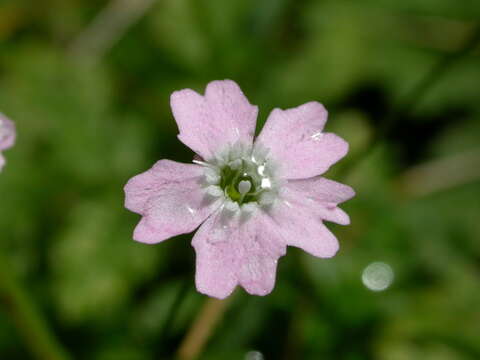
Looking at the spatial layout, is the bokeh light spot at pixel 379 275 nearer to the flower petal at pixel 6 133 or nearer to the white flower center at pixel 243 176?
the white flower center at pixel 243 176

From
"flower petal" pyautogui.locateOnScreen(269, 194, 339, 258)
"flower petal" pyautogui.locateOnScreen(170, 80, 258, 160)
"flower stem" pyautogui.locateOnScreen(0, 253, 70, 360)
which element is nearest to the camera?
"flower petal" pyautogui.locateOnScreen(269, 194, 339, 258)

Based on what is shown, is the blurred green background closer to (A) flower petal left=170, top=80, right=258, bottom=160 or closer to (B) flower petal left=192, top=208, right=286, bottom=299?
(B) flower petal left=192, top=208, right=286, bottom=299

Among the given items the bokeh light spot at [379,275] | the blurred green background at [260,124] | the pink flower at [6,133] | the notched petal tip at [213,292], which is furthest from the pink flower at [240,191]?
the bokeh light spot at [379,275]

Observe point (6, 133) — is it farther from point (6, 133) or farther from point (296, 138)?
point (296, 138)

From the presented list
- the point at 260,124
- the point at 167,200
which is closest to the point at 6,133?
the point at 167,200

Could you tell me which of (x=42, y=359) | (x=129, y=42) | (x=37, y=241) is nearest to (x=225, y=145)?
(x=42, y=359)

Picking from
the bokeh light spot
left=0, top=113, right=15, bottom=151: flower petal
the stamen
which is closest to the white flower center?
the stamen
